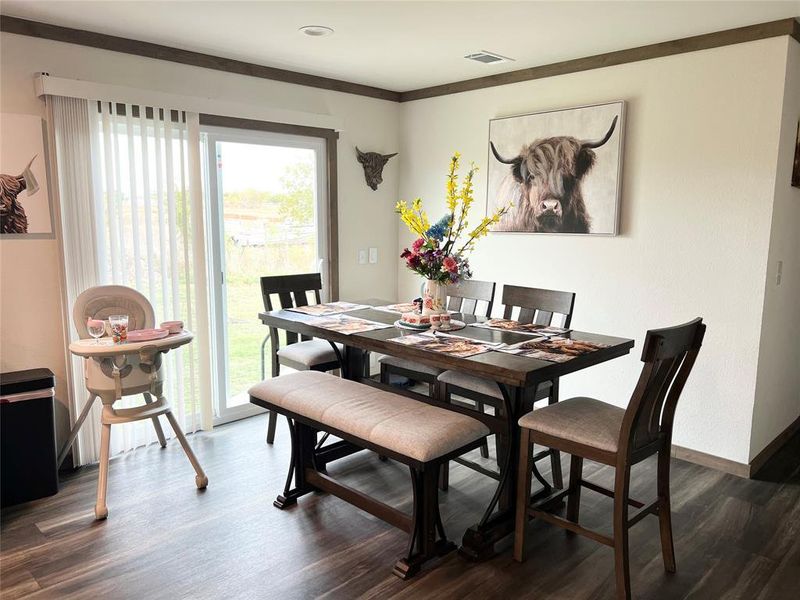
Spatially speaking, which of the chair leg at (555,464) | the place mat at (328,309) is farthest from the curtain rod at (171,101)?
the chair leg at (555,464)

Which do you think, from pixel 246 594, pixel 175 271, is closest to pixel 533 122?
pixel 175 271

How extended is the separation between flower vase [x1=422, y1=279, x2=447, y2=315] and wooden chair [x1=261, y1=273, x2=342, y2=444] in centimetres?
86

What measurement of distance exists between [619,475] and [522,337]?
0.87 meters

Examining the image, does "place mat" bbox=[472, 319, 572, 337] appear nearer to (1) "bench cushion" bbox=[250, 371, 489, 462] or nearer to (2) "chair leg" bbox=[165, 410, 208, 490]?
(1) "bench cushion" bbox=[250, 371, 489, 462]

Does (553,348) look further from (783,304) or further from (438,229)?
(783,304)

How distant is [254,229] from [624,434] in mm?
2935

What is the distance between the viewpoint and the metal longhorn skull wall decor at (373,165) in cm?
476

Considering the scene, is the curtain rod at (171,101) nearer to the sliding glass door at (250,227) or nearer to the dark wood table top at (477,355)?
the sliding glass door at (250,227)

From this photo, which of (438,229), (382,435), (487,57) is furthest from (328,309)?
(487,57)

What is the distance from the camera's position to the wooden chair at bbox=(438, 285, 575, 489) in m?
2.95

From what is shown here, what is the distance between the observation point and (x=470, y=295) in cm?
372

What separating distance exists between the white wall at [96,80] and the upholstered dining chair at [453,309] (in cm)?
128

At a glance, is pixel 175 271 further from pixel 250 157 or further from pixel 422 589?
pixel 422 589

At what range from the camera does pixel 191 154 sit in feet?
12.0
